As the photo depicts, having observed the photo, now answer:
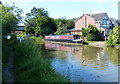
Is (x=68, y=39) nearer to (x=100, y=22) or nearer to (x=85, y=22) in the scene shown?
(x=100, y=22)

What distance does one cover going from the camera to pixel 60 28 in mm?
36906

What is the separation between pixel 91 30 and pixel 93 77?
2006cm

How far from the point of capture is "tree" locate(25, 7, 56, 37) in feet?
131

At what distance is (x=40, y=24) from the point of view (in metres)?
39.4

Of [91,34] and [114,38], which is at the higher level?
[91,34]

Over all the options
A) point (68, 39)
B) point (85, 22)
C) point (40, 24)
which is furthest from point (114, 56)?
point (40, 24)

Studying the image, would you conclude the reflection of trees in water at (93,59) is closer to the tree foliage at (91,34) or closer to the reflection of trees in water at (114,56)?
the reflection of trees in water at (114,56)

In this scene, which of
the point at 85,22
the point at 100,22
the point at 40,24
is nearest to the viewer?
the point at 100,22

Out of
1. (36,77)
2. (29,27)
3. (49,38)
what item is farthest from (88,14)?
(36,77)

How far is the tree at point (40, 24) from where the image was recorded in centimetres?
3981

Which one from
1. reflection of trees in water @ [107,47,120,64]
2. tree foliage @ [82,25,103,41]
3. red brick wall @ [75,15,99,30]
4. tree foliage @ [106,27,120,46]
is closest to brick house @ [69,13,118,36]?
red brick wall @ [75,15,99,30]

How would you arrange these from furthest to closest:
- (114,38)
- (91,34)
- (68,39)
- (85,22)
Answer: (85,22)
(68,39)
(91,34)
(114,38)

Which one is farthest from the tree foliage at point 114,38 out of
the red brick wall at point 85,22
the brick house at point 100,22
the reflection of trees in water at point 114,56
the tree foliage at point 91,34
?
the red brick wall at point 85,22

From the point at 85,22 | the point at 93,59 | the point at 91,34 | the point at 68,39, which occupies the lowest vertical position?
the point at 93,59
